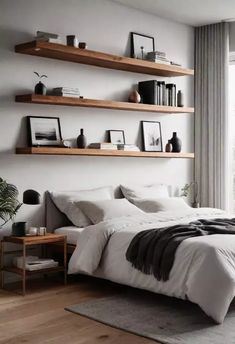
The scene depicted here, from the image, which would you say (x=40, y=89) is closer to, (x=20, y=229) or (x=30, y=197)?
(x=30, y=197)

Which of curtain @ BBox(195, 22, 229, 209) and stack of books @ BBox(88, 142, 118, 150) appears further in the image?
curtain @ BBox(195, 22, 229, 209)

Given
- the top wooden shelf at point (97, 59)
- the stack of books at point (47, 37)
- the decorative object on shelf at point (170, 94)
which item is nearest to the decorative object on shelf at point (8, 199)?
the top wooden shelf at point (97, 59)

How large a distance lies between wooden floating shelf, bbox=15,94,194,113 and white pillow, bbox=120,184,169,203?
35.2 inches

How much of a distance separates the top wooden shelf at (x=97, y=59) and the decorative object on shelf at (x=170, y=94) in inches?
6.6

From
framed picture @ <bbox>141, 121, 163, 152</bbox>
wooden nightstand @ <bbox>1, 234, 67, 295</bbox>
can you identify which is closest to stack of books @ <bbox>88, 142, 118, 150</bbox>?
framed picture @ <bbox>141, 121, 163, 152</bbox>

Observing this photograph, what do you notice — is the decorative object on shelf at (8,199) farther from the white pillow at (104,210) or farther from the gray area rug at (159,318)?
the gray area rug at (159,318)

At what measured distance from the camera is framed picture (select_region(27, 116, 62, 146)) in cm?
532

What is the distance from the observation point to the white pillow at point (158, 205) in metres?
5.95

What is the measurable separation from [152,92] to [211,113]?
3.70 ft

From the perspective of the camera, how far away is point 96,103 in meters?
5.66

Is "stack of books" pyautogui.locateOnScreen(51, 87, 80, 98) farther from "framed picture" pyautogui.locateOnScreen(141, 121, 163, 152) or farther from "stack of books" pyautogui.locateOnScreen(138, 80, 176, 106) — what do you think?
"framed picture" pyautogui.locateOnScreen(141, 121, 163, 152)

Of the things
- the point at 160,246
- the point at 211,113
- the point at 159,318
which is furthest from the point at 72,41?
the point at 159,318

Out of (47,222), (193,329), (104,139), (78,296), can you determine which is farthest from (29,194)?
(193,329)

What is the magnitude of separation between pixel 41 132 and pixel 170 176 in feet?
7.22
